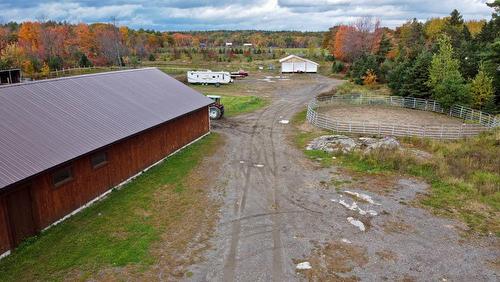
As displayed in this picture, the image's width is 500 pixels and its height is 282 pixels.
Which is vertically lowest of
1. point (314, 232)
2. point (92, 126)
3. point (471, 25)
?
point (314, 232)

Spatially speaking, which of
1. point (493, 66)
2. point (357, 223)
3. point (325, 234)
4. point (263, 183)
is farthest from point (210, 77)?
point (325, 234)

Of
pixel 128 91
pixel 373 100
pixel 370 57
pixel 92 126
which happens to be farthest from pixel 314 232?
A: pixel 370 57

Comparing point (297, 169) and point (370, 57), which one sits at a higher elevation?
point (370, 57)

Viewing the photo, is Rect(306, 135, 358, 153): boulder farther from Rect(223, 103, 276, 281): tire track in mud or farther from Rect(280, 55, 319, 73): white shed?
Rect(280, 55, 319, 73): white shed

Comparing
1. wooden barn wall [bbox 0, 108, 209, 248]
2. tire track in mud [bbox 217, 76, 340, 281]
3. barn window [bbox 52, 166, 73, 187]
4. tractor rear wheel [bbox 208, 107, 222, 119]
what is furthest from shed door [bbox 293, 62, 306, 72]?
barn window [bbox 52, 166, 73, 187]

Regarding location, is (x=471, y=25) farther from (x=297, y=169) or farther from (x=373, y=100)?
(x=297, y=169)

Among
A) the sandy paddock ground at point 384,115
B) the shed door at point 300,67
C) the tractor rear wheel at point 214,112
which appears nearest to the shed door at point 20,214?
the tractor rear wheel at point 214,112

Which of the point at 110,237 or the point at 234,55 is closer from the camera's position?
the point at 110,237

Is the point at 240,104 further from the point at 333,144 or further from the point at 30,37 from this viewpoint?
the point at 30,37
